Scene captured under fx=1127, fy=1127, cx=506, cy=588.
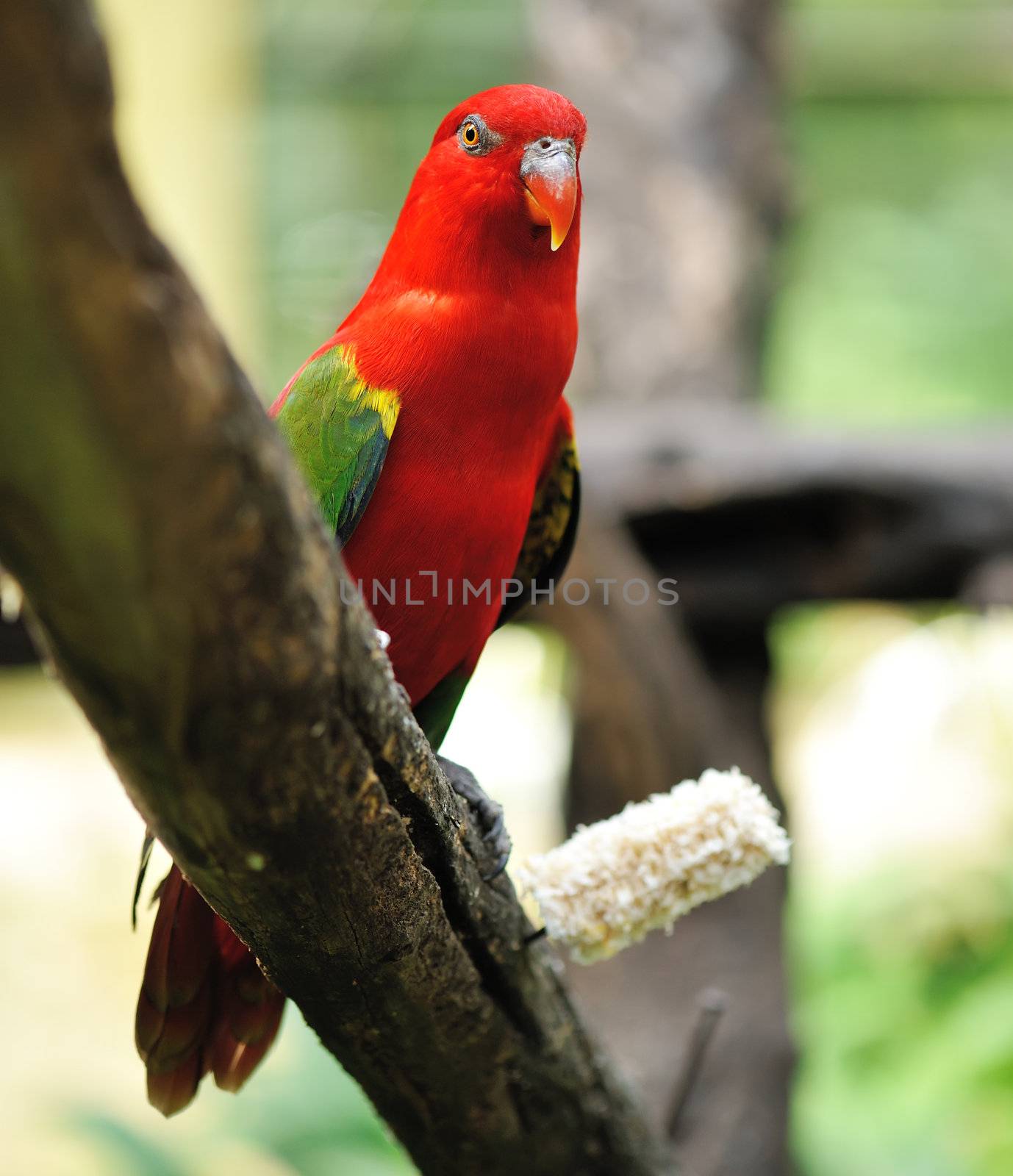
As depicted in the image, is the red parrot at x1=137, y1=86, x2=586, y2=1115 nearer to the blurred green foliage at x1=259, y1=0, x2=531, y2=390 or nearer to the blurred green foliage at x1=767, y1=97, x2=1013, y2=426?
the blurred green foliage at x1=767, y1=97, x2=1013, y2=426

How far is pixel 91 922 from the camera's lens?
375 cm

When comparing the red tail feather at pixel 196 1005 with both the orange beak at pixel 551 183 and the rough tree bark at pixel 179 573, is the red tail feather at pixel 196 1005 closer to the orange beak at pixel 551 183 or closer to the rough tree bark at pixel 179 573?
the rough tree bark at pixel 179 573

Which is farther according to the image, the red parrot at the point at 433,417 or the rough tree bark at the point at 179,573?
the red parrot at the point at 433,417

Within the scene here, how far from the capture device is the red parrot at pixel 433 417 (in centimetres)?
108

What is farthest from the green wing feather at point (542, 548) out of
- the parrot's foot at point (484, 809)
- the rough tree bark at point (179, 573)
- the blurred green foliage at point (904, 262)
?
the blurred green foliage at point (904, 262)

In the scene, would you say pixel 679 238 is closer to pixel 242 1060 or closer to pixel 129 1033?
pixel 242 1060

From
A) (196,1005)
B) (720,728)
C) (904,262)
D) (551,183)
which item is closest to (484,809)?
(196,1005)

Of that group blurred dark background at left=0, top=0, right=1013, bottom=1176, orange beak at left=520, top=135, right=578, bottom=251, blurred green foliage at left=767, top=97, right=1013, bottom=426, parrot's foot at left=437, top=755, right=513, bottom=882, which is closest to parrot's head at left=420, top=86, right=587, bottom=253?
orange beak at left=520, top=135, right=578, bottom=251

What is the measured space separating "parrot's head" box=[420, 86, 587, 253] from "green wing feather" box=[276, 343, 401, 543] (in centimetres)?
21

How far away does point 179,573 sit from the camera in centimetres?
48

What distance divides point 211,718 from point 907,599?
2.02 meters

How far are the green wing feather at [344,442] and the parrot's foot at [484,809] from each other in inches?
10.3

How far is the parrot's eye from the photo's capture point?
1.14 m

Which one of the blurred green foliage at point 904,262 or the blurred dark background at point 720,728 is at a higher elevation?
the blurred green foliage at point 904,262
